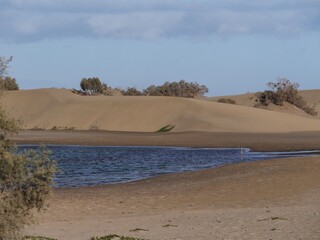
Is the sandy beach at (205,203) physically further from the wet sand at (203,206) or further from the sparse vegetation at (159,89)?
the sparse vegetation at (159,89)

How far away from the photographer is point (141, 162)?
1531 inches

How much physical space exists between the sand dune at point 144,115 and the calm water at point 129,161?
21807 mm

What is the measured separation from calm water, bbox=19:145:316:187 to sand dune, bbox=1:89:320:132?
2181 cm

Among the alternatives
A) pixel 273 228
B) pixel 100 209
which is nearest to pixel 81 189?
pixel 100 209

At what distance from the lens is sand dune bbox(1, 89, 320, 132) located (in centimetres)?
7388

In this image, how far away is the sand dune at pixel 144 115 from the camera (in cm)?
7388

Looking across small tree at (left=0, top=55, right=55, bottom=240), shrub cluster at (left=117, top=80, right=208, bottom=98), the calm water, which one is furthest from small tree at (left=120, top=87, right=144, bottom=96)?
small tree at (left=0, top=55, right=55, bottom=240)

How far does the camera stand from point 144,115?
3332 inches

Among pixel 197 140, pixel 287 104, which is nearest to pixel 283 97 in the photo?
pixel 287 104

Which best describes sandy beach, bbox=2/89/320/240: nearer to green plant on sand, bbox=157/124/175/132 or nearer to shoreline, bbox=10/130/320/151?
shoreline, bbox=10/130/320/151

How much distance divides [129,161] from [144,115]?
1780 inches

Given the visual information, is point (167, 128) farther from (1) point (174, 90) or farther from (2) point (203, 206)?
(2) point (203, 206)

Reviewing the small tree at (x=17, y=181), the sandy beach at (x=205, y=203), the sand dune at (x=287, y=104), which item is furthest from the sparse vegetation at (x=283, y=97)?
the small tree at (x=17, y=181)

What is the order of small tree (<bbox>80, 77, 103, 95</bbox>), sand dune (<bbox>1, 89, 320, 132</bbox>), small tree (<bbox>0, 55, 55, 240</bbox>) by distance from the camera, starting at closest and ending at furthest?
small tree (<bbox>0, 55, 55, 240</bbox>)
sand dune (<bbox>1, 89, 320, 132</bbox>)
small tree (<bbox>80, 77, 103, 95</bbox>)
